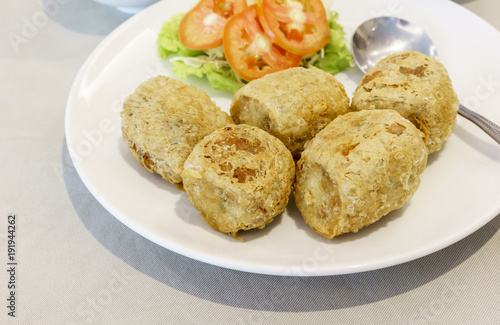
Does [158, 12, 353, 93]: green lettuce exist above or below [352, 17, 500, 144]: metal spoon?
below

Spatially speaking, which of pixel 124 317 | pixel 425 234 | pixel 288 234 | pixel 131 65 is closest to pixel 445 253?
pixel 425 234

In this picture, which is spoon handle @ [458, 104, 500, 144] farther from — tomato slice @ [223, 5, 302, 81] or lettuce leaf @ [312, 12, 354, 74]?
tomato slice @ [223, 5, 302, 81]

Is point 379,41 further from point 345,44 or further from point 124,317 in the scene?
point 124,317

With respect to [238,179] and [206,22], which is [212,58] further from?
[238,179]

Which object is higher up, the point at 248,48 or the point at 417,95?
the point at 417,95

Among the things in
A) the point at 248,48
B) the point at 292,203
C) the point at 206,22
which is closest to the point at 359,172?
the point at 292,203

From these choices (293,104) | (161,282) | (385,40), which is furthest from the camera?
(385,40)

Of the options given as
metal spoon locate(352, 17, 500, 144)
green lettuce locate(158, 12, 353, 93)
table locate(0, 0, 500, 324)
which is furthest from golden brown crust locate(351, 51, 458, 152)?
green lettuce locate(158, 12, 353, 93)
